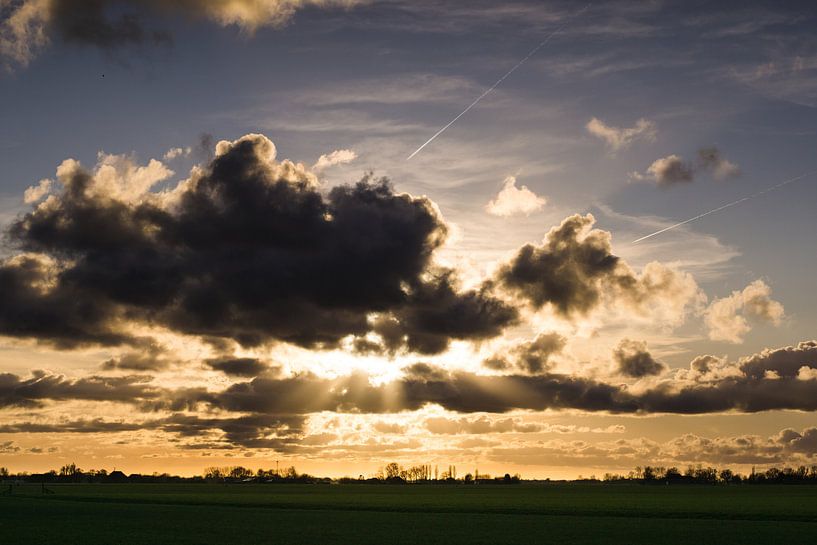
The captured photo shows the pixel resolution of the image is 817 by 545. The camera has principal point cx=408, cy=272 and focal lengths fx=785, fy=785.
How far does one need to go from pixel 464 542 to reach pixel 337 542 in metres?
8.27

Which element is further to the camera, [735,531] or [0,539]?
[735,531]

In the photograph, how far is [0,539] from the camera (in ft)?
169

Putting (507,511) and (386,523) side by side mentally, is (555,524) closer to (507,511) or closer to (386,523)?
(386,523)

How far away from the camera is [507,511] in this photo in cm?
9581

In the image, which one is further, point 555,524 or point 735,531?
point 555,524

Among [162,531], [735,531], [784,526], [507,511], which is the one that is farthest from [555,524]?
[162,531]

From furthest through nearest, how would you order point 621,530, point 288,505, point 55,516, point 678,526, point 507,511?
1. point 288,505
2. point 507,511
3. point 55,516
4. point 678,526
5. point 621,530

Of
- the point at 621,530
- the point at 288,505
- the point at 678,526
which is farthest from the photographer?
the point at 288,505

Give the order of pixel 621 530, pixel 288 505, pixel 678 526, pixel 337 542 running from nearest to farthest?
pixel 337 542
pixel 621 530
pixel 678 526
pixel 288 505

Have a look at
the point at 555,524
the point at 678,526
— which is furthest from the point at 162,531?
the point at 678,526

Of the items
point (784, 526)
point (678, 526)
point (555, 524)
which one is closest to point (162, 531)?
point (555, 524)

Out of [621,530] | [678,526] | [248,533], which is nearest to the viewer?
[248,533]

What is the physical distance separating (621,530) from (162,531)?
35836mm

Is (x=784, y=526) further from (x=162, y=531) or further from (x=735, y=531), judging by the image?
(x=162, y=531)
